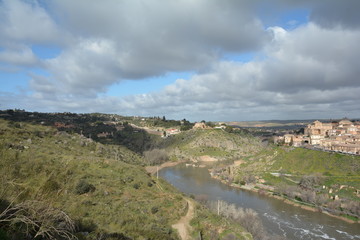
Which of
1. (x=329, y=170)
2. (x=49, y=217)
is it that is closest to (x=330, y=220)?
(x=329, y=170)

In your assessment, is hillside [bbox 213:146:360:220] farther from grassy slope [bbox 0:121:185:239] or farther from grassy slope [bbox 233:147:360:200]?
grassy slope [bbox 0:121:185:239]

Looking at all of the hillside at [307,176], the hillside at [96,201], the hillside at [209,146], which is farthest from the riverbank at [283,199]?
the hillside at [209,146]

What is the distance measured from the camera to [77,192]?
18.2 metres

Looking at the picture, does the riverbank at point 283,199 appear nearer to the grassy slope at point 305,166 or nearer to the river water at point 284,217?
the river water at point 284,217

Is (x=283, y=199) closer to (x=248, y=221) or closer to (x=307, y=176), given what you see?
(x=307, y=176)

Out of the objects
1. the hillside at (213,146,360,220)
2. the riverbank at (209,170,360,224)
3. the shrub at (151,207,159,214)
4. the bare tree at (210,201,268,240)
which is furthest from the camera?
the hillside at (213,146,360,220)

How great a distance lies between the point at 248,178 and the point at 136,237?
4670cm

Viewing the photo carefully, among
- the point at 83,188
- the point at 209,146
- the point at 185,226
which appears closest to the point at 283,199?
the point at 185,226

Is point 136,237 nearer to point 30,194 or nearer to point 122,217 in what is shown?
point 122,217

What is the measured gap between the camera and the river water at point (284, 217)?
29234 mm

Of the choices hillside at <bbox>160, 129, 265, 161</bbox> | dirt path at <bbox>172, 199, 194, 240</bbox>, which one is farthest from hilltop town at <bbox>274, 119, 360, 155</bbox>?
dirt path at <bbox>172, 199, 194, 240</bbox>

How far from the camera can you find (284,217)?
1377 inches

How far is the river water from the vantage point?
29.2m

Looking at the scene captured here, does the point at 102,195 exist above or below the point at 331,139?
below
